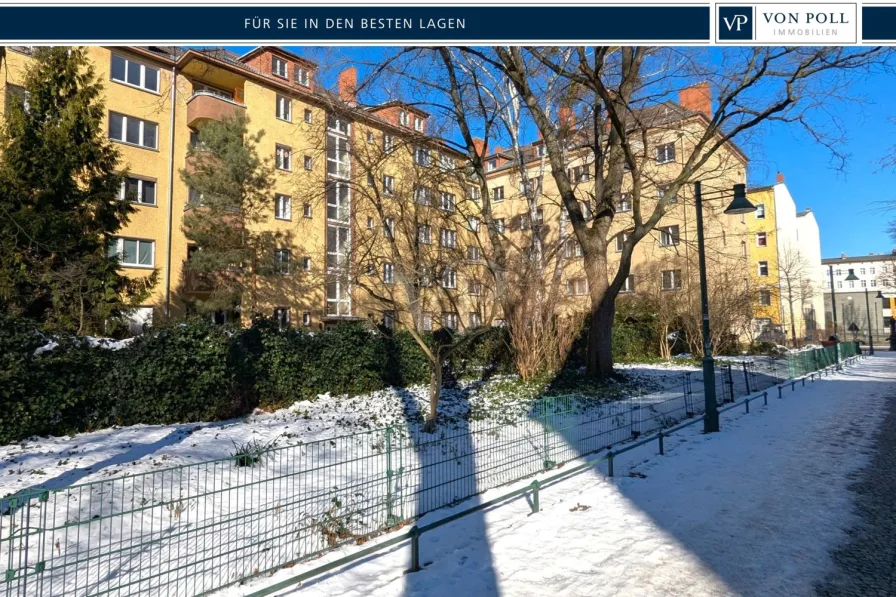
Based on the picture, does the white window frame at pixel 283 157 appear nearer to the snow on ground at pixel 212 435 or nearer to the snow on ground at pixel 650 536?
the snow on ground at pixel 212 435

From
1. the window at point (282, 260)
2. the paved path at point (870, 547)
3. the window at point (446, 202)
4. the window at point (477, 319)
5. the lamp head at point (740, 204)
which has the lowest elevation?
the paved path at point (870, 547)

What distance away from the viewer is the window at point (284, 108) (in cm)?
2667

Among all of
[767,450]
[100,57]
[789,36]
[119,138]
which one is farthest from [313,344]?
[100,57]

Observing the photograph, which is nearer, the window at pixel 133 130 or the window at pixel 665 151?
the window at pixel 665 151

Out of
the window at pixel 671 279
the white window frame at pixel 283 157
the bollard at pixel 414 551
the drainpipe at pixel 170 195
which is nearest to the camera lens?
the bollard at pixel 414 551

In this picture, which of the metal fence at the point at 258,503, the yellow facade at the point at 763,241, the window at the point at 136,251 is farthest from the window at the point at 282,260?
the yellow facade at the point at 763,241

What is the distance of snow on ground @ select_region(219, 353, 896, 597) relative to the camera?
440 centimetres

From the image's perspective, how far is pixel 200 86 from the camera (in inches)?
1020

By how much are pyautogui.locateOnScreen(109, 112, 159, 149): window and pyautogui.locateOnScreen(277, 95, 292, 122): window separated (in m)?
5.80

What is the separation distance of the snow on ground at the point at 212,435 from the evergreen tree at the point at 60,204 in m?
5.59

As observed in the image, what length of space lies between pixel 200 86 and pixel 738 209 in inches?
999

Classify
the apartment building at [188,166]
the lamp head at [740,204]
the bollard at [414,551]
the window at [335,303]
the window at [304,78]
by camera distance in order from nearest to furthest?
1. the bollard at [414,551]
2. the lamp head at [740,204]
3. the window at [304,78]
4. the apartment building at [188,166]
5. the window at [335,303]

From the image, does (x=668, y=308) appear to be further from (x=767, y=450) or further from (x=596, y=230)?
(x=767, y=450)

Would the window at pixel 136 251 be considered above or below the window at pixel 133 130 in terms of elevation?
below
